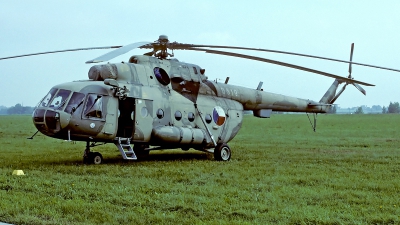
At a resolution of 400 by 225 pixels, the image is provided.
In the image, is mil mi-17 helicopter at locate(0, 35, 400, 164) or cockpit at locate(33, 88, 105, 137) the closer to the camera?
cockpit at locate(33, 88, 105, 137)

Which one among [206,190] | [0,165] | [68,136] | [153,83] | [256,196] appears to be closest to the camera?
[256,196]

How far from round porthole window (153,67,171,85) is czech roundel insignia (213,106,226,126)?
2182 millimetres

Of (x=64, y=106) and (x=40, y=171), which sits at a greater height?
(x=64, y=106)

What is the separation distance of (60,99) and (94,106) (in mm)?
924

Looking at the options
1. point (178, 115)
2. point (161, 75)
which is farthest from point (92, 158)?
point (161, 75)

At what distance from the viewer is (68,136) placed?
12930 mm

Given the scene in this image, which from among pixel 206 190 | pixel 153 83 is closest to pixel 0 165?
pixel 153 83

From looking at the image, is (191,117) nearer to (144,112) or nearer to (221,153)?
(221,153)

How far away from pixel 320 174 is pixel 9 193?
24.2ft

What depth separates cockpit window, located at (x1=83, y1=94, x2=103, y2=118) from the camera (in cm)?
1323

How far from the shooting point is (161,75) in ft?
50.6

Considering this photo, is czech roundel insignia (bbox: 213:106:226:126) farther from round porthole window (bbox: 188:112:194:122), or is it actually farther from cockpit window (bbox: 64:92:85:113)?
cockpit window (bbox: 64:92:85:113)

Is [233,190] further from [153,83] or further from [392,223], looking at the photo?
[153,83]

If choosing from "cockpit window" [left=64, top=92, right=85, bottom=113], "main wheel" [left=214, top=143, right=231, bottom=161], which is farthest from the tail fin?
"cockpit window" [left=64, top=92, right=85, bottom=113]
